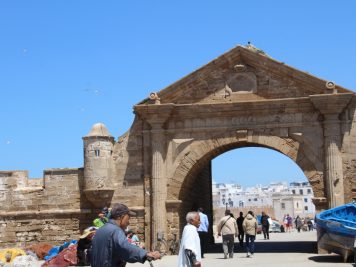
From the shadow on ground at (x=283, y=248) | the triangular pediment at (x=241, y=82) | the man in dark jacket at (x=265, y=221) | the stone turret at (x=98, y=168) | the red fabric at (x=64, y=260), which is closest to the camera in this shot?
the red fabric at (x=64, y=260)

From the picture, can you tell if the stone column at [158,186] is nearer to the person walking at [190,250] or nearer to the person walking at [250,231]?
the person walking at [250,231]

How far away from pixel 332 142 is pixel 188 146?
4380mm

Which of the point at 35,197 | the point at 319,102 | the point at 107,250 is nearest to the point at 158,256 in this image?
the point at 107,250

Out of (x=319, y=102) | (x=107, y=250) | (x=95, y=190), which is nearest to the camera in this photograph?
(x=107, y=250)

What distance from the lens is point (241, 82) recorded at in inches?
757

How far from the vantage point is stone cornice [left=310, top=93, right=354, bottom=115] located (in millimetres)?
18000

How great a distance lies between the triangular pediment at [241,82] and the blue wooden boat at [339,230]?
4.62 metres

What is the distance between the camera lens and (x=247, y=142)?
62.4 ft

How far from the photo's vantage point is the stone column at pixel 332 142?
18016 millimetres

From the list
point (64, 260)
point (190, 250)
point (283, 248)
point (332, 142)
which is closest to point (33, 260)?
point (64, 260)

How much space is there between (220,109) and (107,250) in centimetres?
1329

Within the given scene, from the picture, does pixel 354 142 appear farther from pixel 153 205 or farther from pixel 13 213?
pixel 13 213

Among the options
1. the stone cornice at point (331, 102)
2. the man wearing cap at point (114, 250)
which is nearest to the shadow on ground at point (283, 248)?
the stone cornice at point (331, 102)

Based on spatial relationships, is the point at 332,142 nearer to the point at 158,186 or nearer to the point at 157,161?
the point at 157,161
